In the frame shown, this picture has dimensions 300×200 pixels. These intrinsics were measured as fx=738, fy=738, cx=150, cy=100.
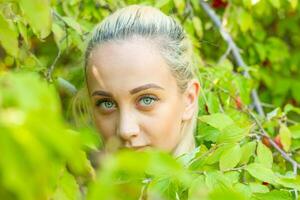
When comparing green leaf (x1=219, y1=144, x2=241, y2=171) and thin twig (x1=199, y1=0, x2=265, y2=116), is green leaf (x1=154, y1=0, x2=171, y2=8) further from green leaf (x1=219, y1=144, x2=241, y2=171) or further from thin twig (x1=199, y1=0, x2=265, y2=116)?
green leaf (x1=219, y1=144, x2=241, y2=171)

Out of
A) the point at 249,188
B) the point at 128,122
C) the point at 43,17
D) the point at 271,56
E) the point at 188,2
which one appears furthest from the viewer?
the point at 271,56

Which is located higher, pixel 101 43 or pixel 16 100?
pixel 101 43

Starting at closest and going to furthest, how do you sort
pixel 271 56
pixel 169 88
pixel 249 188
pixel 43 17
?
pixel 43 17, pixel 249 188, pixel 169 88, pixel 271 56

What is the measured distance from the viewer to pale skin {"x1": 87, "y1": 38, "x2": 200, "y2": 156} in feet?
4.80

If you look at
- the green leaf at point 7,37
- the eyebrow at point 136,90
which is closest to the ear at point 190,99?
the eyebrow at point 136,90

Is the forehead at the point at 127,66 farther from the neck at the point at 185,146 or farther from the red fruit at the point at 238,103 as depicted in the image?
the red fruit at the point at 238,103

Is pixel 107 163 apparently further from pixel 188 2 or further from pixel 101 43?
pixel 188 2

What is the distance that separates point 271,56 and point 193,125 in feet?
4.64

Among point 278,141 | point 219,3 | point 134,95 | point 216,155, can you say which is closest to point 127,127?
point 134,95

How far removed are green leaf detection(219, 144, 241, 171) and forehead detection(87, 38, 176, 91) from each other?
23cm

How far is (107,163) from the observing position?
0.60 metres

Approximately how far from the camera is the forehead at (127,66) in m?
1.47

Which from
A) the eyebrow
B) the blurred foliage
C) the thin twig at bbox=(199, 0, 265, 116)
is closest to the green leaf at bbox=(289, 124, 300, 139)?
the blurred foliage

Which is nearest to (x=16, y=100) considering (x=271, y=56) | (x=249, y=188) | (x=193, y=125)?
(x=249, y=188)
